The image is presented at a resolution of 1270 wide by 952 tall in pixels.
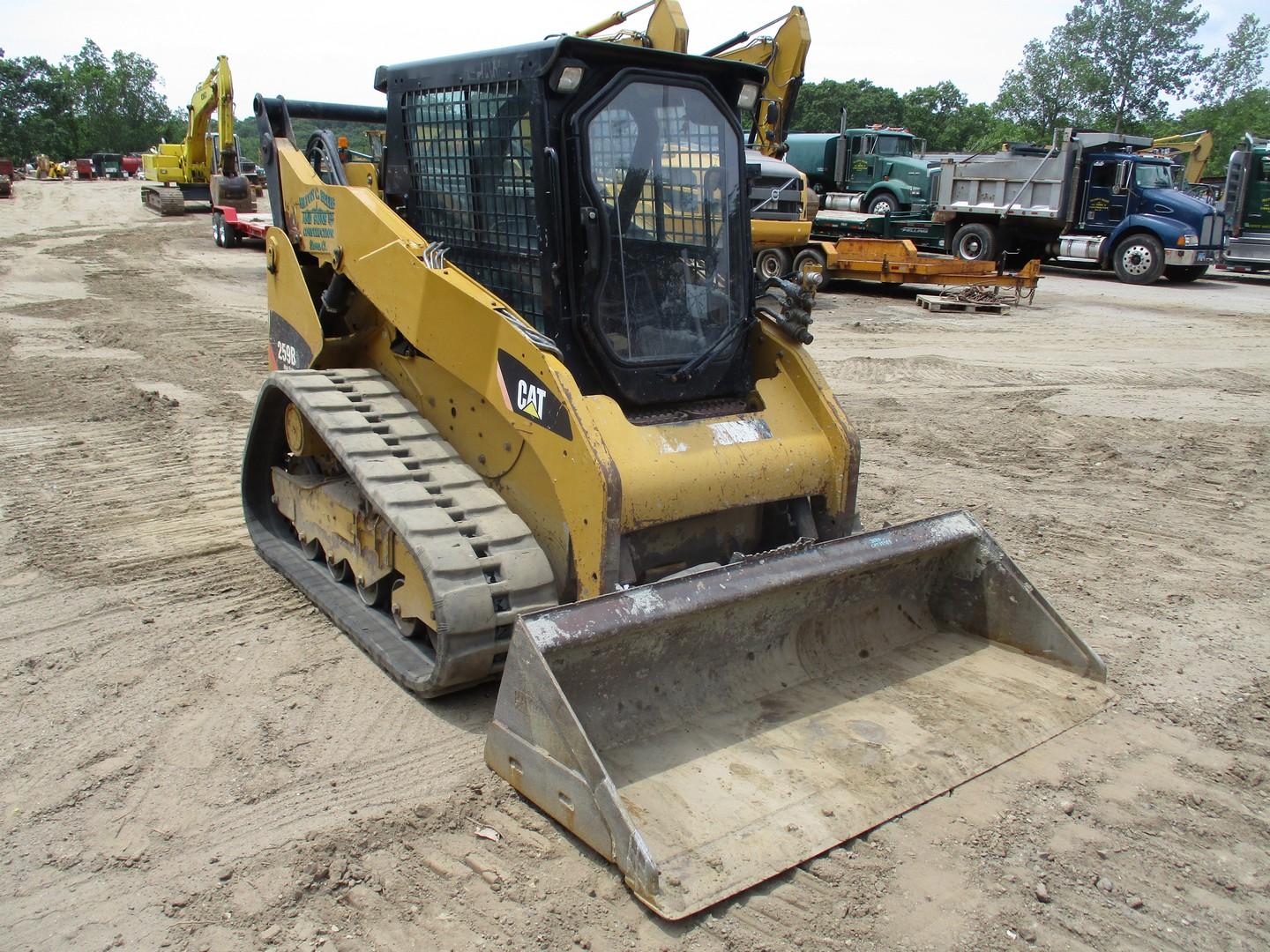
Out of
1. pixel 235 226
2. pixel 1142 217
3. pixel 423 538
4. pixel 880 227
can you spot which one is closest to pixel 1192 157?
pixel 1142 217

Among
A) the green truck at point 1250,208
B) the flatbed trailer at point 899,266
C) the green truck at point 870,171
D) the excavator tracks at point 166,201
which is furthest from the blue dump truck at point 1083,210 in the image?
the excavator tracks at point 166,201

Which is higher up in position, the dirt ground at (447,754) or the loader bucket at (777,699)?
the loader bucket at (777,699)

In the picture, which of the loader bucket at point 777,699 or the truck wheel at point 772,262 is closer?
the loader bucket at point 777,699

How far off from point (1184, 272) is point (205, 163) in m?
21.9

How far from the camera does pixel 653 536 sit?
3.90 m

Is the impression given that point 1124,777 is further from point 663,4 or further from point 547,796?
point 663,4

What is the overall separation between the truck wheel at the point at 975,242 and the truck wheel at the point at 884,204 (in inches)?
55.1

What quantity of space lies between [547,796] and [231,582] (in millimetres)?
2531

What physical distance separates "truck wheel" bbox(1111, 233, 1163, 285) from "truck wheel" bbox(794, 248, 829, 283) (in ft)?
22.0

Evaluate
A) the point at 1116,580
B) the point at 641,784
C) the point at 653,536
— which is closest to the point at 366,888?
the point at 641,784

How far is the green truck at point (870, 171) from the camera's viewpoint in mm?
21000

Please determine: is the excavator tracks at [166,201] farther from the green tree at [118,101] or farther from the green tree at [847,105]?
the green tree at [118,101]

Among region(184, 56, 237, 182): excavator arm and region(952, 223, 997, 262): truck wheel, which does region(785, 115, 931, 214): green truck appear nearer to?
region(952, 223, 997, 262): truck wheel

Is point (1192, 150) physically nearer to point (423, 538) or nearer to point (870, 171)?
point (870, 171)
